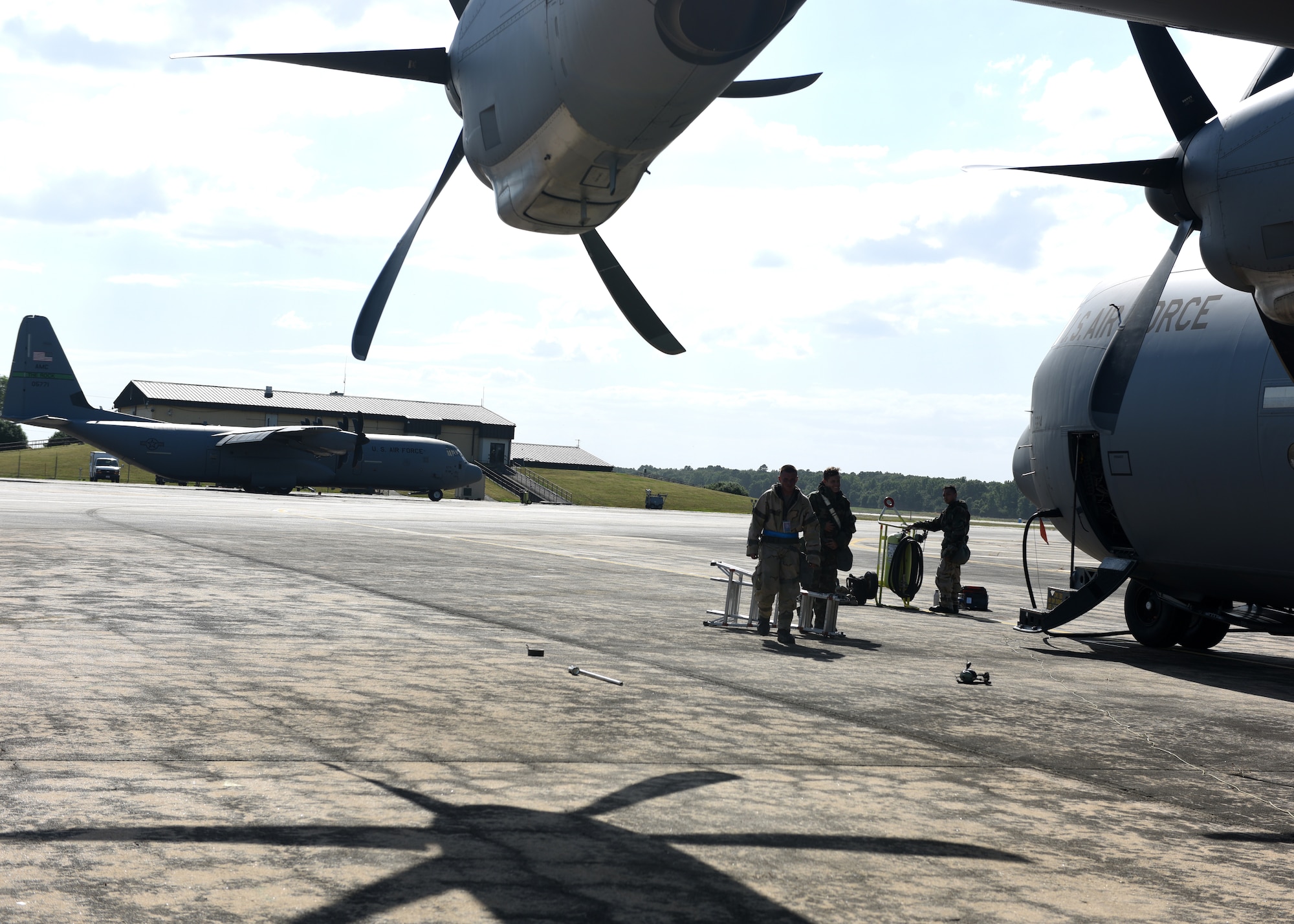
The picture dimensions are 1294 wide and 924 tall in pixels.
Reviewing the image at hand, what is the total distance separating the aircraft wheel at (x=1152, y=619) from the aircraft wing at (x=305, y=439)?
149 feet

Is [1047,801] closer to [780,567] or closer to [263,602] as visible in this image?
[780,567]

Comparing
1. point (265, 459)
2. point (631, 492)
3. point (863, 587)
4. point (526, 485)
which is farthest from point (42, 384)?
point (863, 587)

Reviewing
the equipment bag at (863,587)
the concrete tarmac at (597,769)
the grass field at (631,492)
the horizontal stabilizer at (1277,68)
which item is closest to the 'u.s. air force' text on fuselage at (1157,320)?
the horizontal stabilizer at (1277,68)

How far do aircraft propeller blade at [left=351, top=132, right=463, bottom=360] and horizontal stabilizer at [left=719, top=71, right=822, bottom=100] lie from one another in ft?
7.14

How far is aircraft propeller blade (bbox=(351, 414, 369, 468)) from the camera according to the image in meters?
56.3

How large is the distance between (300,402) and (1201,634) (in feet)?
281

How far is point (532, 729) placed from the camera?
758 centimetres

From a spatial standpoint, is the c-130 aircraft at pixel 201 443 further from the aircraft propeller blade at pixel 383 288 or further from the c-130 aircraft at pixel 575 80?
the c-130 aircraft at pixel 575 80

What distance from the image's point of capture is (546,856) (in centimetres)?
490

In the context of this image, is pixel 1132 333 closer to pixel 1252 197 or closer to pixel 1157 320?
pixel 1157 320

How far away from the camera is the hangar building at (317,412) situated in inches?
3374

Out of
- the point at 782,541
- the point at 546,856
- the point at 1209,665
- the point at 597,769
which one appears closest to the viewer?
the point at 546,856

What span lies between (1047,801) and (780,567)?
720 cm

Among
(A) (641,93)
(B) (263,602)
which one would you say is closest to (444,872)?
(A) (641,93)
